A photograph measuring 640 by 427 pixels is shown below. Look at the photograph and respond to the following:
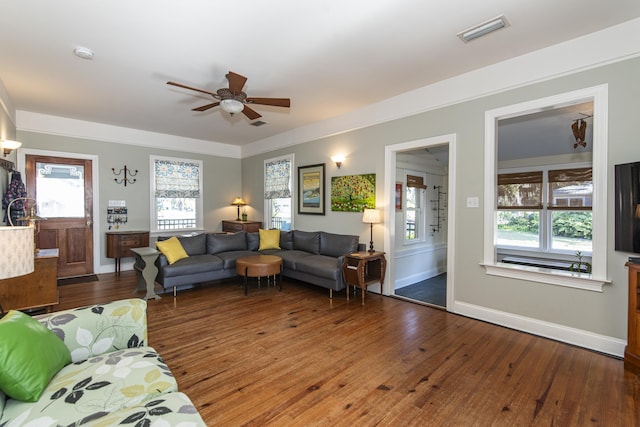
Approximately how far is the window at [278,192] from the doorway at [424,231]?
234 cm

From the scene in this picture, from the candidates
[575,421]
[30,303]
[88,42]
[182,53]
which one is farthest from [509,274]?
[30,303]

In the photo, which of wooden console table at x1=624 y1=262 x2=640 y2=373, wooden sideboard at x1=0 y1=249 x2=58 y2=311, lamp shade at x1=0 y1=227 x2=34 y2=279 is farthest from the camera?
wooden sideboard at x1=0 y1=249 x2=58 y2=311

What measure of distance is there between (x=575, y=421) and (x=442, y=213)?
4.73 m

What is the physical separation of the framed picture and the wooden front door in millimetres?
4061

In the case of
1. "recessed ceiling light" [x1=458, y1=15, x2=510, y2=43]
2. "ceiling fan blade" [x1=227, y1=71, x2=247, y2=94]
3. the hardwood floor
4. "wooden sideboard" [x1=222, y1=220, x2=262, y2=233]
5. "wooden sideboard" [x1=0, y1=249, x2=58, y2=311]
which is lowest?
the hardwood floor

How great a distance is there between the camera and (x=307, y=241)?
17.6ft

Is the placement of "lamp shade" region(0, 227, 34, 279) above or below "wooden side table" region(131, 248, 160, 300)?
above

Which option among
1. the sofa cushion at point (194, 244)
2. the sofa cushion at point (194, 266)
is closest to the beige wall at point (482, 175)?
the sofa cushion at point (194, 266)

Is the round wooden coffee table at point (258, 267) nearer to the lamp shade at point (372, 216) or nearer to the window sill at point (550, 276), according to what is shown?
the lamp shade at point (372, 216)

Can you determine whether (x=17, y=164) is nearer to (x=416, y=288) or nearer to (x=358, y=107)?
(x=358, y=107)

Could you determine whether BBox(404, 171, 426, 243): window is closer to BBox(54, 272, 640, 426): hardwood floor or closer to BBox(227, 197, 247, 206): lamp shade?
BBox(54, 272, 640, 426): hardwood floor

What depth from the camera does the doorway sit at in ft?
12.4

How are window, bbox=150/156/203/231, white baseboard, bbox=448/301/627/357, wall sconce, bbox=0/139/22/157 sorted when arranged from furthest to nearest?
1. window, bbox=150/156/203/231
2. wall sconce, bbox=0/139/22/157
3. white baseboard, bbox=448/301/627/357

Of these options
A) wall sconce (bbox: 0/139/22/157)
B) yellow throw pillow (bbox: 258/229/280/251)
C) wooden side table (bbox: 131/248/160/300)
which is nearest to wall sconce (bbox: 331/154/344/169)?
yellow throw pillow (bbox: 258/229/280/251)
